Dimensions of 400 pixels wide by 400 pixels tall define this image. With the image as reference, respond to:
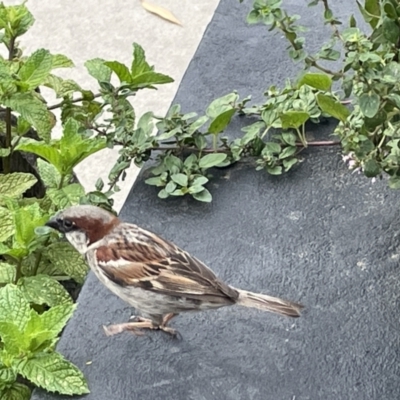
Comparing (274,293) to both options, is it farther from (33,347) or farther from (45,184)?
(45,184)

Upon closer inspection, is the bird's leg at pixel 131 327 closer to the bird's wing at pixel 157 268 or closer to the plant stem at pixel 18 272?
the bird's wing at pixel 157 268

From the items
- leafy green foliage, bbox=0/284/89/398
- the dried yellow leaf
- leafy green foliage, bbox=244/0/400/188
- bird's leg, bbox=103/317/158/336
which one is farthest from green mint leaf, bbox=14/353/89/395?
the dried yellow leaf

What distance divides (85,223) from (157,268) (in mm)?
177

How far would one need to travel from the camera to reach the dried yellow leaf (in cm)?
389

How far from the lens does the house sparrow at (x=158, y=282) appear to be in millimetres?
1560

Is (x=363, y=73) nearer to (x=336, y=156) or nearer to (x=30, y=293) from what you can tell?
(x=336, y=156)

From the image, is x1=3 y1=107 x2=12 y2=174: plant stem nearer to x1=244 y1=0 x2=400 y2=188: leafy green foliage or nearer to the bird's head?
the bird's head

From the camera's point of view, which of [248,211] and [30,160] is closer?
[248,211]

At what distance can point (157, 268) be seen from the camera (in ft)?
5.24

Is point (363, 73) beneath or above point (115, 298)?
above

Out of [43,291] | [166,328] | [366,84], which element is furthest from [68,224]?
[366,84]

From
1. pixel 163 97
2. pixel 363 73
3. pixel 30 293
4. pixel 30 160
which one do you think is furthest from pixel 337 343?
pixel 163 97

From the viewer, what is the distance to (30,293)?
5.81 ft

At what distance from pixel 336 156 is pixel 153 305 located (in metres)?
0.53
